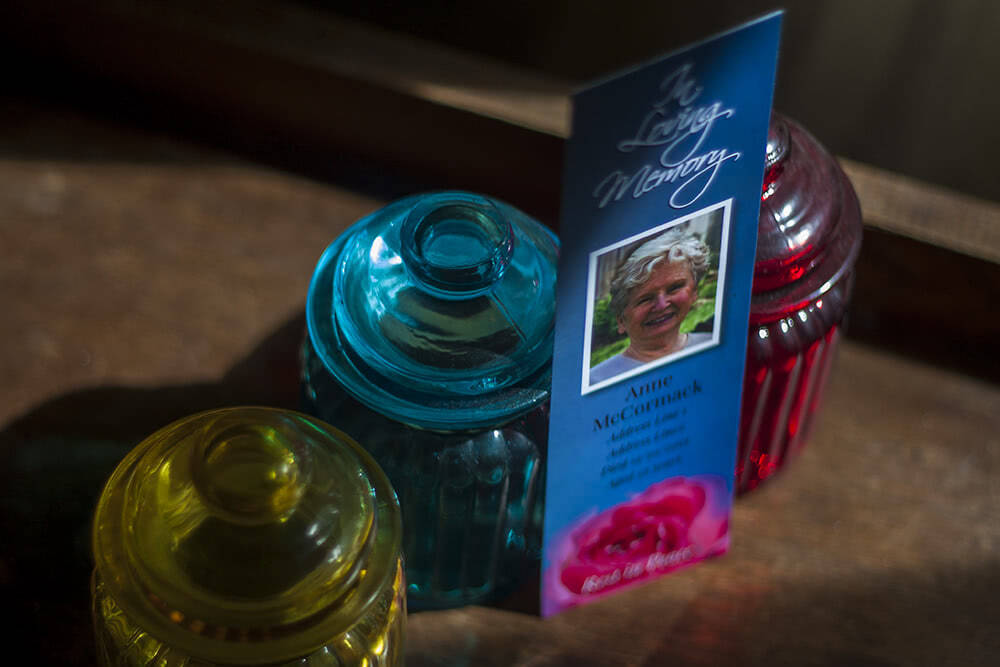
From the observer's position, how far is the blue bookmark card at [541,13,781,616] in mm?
488

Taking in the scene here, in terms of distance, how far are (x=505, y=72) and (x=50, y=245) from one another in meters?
0.32

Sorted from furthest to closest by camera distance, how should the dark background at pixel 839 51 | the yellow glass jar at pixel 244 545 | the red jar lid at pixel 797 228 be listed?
the dark background at pixel 839 51
the red jar lid at pixel 797 228
the yellow glass jar at pixel 244 545

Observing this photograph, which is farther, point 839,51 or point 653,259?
point 839,51

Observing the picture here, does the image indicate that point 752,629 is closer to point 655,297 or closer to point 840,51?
point 655,297

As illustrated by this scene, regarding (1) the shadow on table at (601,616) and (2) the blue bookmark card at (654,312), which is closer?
(2) the blue bookmark card at (654,312)

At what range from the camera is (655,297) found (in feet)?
1.81

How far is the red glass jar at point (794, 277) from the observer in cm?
59

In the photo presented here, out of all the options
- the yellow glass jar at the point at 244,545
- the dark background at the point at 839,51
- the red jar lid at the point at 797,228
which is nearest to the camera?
the yellow glass jar at the point at 244,545

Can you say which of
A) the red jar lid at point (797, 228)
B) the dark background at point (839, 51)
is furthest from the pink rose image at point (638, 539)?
the dark background at point (839, 51)

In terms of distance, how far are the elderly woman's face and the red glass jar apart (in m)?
0.06

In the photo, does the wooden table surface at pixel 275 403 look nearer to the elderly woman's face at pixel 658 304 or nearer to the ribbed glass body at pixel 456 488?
the ribbed glass body at pixel 456 488

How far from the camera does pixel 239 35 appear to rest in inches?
32.4

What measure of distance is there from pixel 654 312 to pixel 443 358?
0.10 m

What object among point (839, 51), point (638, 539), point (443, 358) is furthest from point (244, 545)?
point (839, 51)
